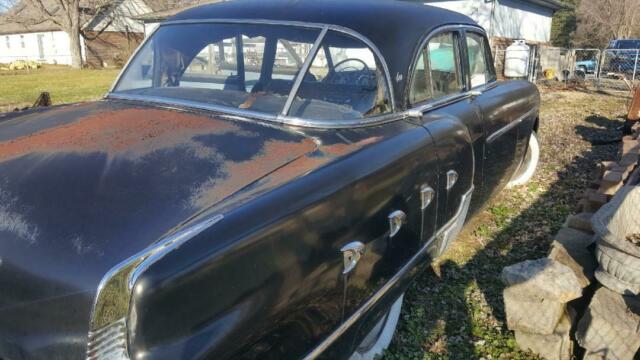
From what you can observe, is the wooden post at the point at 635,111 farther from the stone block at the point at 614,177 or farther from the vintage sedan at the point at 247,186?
the vintage sedan at the point at 247,186

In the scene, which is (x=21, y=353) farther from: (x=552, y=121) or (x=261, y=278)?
(x=552, y=121)

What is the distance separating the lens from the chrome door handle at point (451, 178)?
8.14 feet

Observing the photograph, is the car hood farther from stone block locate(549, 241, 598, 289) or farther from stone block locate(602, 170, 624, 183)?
stone block locate(602, 170, 624, 183)

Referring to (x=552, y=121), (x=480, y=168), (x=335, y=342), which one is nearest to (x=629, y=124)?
(x=552, y=121)

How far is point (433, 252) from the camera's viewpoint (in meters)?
2.54

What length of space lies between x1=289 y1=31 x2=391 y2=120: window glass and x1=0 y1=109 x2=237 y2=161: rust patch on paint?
0.44m

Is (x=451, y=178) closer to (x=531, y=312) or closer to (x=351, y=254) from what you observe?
(x=531, y=312)

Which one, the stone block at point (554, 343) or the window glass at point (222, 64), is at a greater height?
the window glass at point (222, 64)

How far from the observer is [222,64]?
8.88 ft

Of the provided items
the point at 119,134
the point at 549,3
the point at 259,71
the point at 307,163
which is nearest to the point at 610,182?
the point at 259,71

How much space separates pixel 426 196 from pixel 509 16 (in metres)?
17.5

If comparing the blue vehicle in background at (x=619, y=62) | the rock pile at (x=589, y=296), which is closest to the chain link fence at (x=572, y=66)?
the blue vehicle in background at (x=619, y=62)

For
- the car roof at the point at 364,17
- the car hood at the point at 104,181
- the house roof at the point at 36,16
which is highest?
the house roof at the point at 36,16

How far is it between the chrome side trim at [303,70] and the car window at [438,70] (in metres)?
0.58
